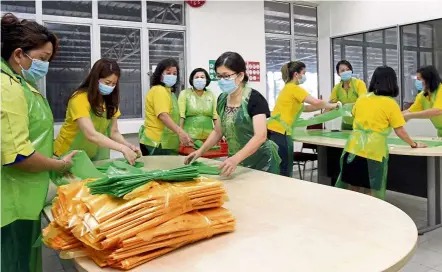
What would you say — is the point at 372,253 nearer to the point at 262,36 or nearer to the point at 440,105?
the point at 440,105

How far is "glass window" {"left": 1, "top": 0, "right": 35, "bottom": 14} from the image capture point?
4111mm

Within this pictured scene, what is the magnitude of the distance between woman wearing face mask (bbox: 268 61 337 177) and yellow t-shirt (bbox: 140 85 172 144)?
92 centimetres

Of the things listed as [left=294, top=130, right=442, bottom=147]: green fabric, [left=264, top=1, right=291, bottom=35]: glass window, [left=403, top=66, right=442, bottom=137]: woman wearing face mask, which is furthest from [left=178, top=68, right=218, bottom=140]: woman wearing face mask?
[left=264, top=1, right=291, bottom=35]: glass window

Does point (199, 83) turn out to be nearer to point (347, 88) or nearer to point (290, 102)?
point (290, 102)

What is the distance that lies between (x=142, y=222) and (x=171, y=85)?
8.19ft

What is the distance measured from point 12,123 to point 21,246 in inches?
26.4

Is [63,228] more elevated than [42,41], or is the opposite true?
[42,41]

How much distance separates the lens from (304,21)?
6461 mm

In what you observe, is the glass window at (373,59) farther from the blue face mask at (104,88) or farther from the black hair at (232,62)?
the blue face mask at (104,88)

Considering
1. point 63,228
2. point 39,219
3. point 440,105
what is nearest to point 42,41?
point 39,219

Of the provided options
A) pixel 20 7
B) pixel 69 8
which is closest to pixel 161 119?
pixel 69 8

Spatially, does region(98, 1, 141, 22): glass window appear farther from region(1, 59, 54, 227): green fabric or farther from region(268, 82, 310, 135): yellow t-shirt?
region(1, 59, 54, 227): green fabric

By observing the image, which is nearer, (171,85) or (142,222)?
(142,222)

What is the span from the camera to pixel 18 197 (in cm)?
139
